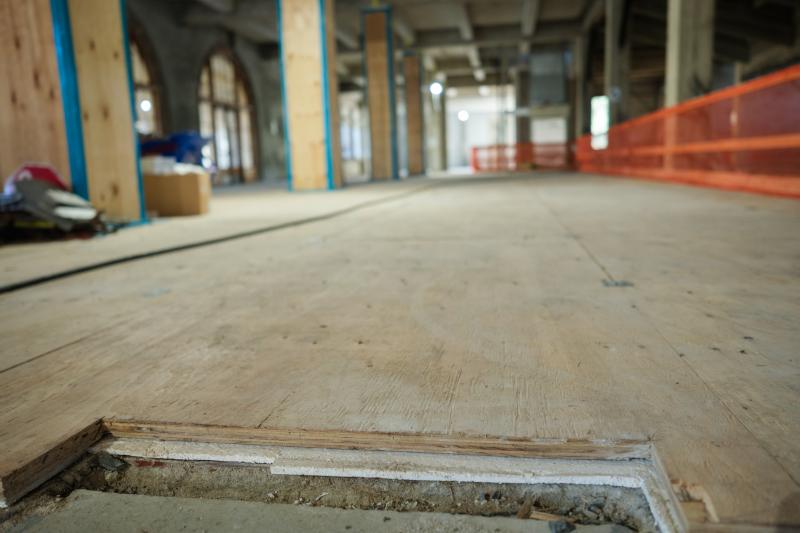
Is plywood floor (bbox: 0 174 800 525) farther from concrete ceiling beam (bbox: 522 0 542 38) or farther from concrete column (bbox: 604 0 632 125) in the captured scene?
concrete ceiling beam (bbox: 522 0 542 38)

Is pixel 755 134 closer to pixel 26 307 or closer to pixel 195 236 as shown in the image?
pixel 195 236

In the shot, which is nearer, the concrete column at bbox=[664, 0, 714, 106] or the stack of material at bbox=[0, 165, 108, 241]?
the stack of material at bbox=[0, 165, 108, 241]

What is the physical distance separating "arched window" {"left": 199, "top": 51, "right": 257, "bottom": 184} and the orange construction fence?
978 centimetres

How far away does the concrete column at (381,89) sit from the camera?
12.2 meters

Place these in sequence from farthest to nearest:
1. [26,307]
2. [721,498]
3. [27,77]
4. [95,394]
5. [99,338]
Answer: [27,77], [26,307], [99,338], [95,394], [721,498]

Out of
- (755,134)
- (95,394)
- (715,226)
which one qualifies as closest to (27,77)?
(95,394)

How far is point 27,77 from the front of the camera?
3.94 meters

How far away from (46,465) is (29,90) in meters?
3.97

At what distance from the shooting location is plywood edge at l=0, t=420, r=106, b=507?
2.64ft

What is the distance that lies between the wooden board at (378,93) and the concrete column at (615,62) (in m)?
4.55

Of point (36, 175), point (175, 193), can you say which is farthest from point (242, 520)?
point (175, 193)

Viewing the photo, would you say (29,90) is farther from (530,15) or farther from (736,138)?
(530,15)

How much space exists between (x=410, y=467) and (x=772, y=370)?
2.40ft

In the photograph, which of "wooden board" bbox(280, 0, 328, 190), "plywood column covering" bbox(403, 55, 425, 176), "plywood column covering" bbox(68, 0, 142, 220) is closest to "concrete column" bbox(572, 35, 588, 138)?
"plywood column covering" bbox(403, 55, 425, 176)
